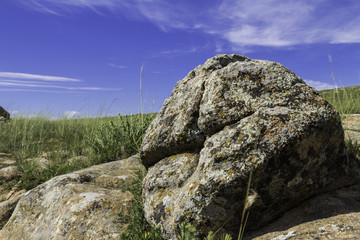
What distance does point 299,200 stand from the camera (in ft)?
11.1

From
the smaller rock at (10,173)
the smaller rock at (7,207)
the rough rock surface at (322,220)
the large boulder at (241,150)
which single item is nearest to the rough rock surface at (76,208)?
the large boulder at (241,150)

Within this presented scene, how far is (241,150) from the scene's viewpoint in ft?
9.97

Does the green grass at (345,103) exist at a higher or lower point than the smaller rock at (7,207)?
higher

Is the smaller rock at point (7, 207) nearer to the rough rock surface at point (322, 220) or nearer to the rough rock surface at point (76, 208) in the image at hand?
the rough rock surface at point (76, 208)

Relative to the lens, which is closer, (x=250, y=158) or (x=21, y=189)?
(x=250, y=158)

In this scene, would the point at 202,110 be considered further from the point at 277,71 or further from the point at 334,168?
the point at 334,168

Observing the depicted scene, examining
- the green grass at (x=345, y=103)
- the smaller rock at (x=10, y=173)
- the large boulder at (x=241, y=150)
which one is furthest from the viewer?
the green grass at (x=345, y=103)

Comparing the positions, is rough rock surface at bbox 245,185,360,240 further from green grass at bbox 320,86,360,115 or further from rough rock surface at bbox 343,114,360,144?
green grass at bbox 320,86,360,115

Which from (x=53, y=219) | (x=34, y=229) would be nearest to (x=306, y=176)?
(x=53, y=219)

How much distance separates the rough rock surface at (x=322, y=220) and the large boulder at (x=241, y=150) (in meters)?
0.11

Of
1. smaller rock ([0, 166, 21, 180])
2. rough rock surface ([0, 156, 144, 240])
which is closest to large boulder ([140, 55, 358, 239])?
rough rock surface ([0, 156, 144, 240])

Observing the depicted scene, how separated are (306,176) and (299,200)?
0.34 meters

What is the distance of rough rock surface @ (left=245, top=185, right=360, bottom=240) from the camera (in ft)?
8.69

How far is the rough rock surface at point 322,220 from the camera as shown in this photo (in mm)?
2648
